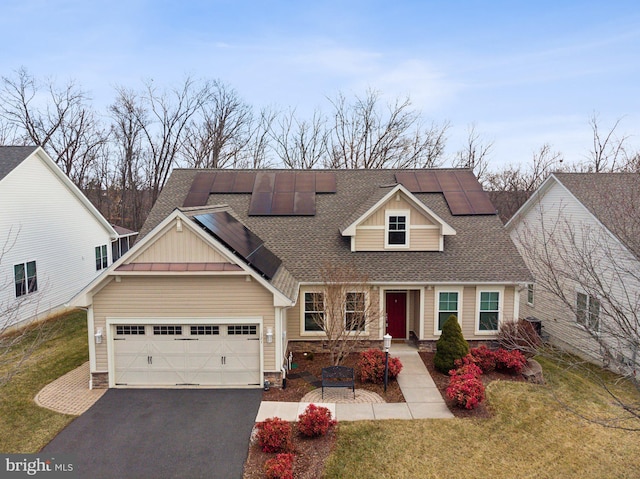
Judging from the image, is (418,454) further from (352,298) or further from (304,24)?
(304,24)

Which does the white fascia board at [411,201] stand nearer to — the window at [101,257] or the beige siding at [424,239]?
the beige siding at [424,239]

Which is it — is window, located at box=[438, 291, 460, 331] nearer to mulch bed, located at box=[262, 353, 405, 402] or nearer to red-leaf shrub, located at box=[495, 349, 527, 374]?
red-leaf shrub, located at box=[495, 349, 527, 374]

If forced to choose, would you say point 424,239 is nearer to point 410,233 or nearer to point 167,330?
point 410,233

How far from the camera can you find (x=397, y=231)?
50.3ft

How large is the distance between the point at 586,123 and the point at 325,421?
28423 mm

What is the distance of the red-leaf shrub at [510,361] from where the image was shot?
12.3m

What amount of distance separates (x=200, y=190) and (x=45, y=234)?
823 centimetres

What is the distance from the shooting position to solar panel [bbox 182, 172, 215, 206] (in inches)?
690

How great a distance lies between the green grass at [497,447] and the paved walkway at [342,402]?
1.71 ft

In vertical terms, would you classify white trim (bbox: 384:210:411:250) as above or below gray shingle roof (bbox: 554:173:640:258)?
below

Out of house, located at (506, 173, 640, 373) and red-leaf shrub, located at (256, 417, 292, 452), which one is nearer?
red-leaf shrub, located at (256, 417, 292, 452)

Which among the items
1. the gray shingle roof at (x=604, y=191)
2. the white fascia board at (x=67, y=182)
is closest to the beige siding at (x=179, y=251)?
the white fascia board at (x=67, y=182)

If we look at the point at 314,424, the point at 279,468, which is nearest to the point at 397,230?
the point at 314,424

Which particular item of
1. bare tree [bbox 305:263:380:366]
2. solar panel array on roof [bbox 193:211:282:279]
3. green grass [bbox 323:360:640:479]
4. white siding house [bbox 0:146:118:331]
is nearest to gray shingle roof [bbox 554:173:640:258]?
green grass [bbox 323:360:640:479]
